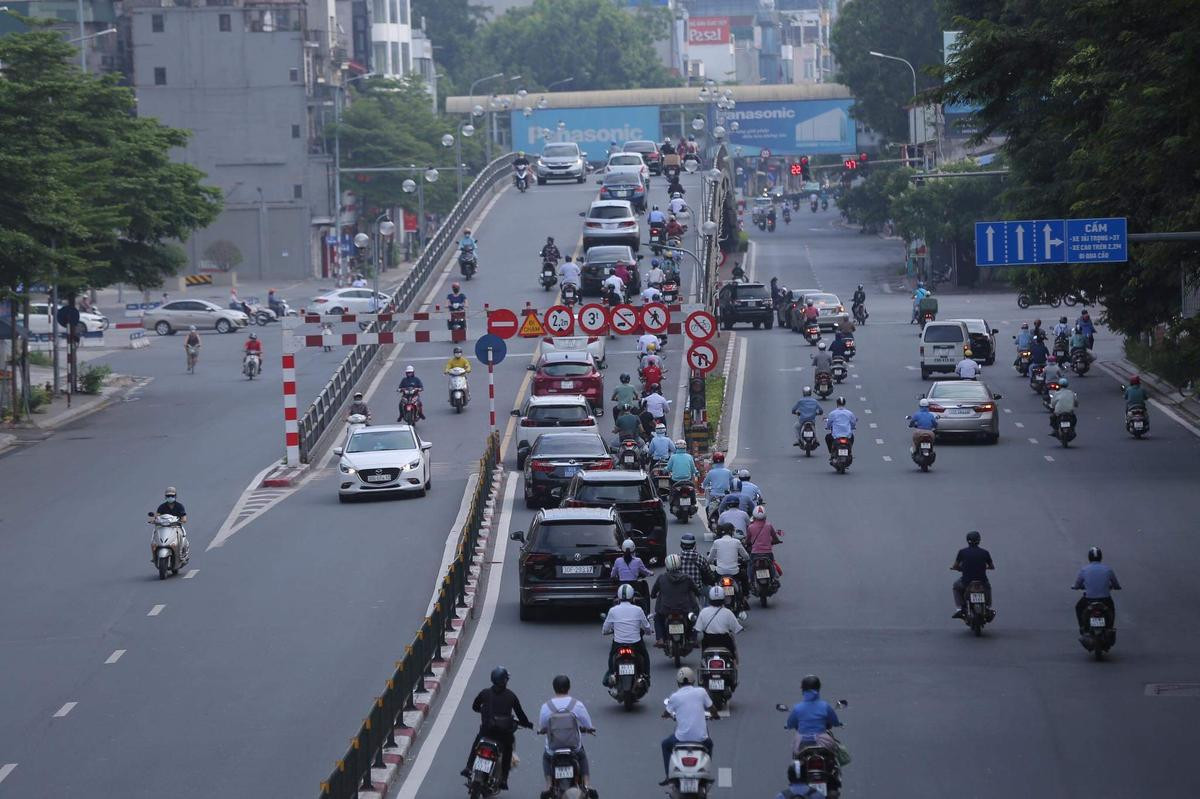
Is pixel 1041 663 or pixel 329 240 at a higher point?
pixel 329 240

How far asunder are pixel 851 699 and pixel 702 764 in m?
4.99

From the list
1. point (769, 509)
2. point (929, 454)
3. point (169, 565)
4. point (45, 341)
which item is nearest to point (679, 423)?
point (929, 454)

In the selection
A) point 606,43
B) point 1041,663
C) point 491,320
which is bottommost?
point 1041,663

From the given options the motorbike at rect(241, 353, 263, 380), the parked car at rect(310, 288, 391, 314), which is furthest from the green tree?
the motorbike at rect(241, 353, 263, 380)

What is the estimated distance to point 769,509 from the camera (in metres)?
33.3

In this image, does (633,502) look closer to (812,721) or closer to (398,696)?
(398,696)

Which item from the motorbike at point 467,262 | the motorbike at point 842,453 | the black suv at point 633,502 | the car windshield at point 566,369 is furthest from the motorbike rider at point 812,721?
the motorbike at point 467,262

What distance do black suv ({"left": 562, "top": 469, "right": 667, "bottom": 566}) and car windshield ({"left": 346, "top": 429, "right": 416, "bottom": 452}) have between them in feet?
29.0

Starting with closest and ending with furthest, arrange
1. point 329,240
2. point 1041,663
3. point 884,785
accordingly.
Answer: point 884,785 < point 1041,663 < point 329,240

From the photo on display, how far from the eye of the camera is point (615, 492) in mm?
27781

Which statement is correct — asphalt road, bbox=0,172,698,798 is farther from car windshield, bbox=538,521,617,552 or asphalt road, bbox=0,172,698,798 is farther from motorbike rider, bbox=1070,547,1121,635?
motorbike rider, bbox=1070,547,1121,635

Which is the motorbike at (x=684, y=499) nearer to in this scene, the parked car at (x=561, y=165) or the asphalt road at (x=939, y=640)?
the asphalt road at (x=939, y=640)

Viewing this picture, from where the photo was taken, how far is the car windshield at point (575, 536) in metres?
23.6

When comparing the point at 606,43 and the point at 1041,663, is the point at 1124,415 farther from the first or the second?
the point at 606,43
